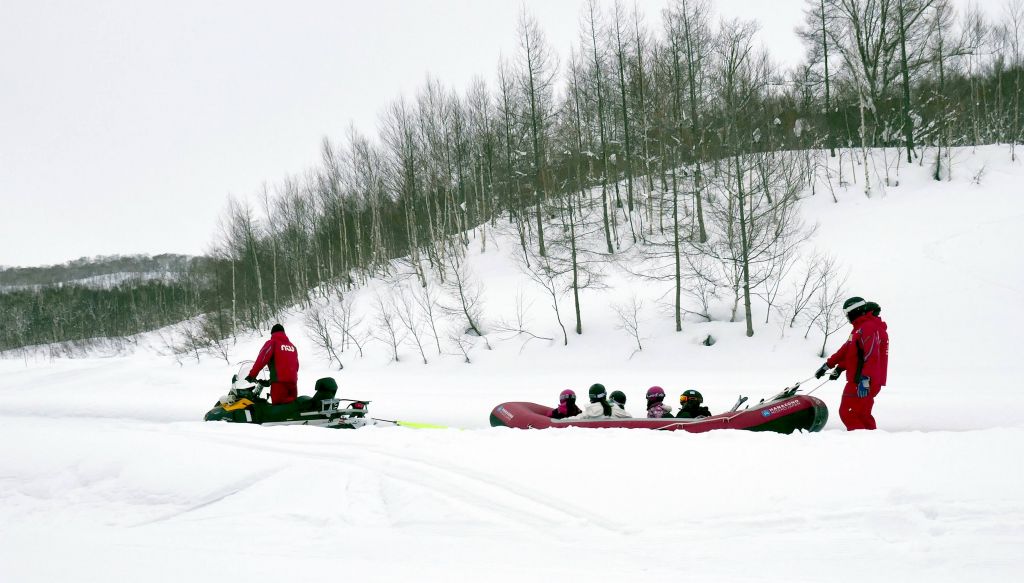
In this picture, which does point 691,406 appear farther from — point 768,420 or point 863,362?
point 863,362

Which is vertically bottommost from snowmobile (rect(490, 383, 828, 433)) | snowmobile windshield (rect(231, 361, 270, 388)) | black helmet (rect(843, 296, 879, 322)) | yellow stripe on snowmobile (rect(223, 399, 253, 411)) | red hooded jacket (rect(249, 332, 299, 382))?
snowmobile (rect(490, 383, 828, 433))

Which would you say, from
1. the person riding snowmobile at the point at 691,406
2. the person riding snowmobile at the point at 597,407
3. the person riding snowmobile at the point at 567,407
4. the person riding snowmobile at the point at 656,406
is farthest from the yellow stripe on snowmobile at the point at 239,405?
the person riding snowmobile at the point at 691,406

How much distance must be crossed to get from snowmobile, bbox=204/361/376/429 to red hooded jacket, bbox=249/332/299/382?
9.1 inches

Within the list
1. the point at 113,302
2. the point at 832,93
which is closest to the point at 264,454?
the point at 832,93

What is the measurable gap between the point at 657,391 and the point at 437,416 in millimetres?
5483

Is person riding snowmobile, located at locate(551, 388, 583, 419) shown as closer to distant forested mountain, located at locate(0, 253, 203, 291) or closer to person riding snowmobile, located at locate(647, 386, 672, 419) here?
person riding snowmobile, located at locate(647, 386, 672, 419)

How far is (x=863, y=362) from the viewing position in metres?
6.99

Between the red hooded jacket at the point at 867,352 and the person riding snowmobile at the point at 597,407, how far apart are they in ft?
9.88

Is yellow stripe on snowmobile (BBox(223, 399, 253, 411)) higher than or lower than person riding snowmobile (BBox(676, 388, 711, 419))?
higher

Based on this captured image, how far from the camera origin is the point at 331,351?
23.3 metres

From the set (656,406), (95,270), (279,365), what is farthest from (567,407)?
(95,270)

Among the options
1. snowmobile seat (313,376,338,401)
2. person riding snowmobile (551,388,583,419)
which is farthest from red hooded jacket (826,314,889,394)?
snowmobile seat (313,376,338,401)

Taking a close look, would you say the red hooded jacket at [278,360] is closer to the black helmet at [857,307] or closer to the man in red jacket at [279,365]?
the man in red jacket at [279,365]

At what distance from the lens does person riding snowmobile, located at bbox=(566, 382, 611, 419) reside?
25.9 ft
